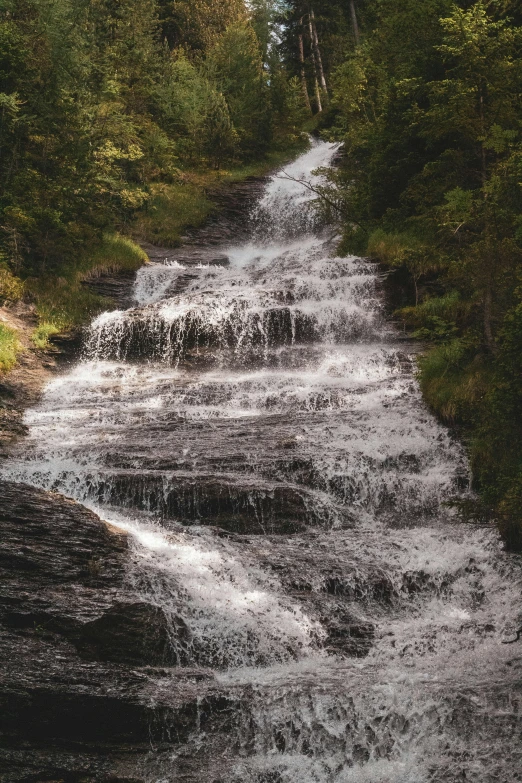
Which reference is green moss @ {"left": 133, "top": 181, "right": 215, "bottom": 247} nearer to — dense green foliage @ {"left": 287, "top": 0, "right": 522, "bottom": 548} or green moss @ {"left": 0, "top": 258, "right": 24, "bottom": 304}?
dense green foliage @ {"left": 287, "top": 0, "right": 522, "bottom": 548}

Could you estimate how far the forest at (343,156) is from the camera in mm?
10352

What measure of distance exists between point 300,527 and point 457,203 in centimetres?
620

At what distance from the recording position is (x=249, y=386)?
1425 centimetres

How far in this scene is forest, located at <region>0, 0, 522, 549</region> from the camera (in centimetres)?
1035

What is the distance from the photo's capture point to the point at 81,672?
5.83m

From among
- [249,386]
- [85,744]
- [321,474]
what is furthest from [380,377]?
[85,744]

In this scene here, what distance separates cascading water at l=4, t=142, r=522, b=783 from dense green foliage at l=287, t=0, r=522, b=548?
2.89 feet

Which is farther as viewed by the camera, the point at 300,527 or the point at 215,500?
the point at 215,500

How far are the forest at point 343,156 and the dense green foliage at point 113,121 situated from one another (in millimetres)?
82

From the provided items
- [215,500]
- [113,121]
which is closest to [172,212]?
[113,121]

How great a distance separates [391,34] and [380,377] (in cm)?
1480

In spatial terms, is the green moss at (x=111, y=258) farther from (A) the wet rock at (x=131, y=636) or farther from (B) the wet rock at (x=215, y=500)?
(A) the wet rock at (x=131, y=636)

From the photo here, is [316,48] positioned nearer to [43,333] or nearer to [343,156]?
[343,156]

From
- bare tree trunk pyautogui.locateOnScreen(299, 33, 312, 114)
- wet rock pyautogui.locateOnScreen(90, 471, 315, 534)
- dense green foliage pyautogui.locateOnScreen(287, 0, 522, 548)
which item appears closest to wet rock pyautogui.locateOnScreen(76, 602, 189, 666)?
wet rock pyautogui.locateOnScreen(90, 471, 315, 534)
